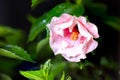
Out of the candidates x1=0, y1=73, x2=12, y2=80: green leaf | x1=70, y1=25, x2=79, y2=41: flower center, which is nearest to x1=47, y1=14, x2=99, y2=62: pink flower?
x1=70, y1=25, x2=79, y2=41: flower center

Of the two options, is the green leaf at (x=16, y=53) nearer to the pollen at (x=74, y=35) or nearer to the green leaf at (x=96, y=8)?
the pollen at (x=74, y=35)

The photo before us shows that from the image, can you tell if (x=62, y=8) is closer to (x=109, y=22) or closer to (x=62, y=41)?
(x=62, y=41)

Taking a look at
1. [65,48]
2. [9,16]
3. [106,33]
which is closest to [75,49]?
[65,48]

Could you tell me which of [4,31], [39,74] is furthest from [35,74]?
[4,31]

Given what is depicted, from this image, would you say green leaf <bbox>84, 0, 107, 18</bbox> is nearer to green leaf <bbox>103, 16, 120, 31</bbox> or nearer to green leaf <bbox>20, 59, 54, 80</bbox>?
green leaf <bbox>103, 16, 120, 31</bbox>

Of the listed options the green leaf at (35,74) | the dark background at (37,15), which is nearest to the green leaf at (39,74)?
the green leaf at (35,74)

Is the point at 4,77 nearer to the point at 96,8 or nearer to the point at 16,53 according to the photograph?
the point at 16,53
